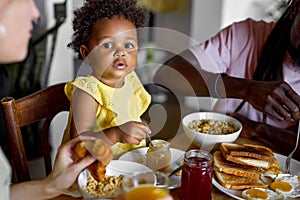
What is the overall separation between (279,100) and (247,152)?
215mm

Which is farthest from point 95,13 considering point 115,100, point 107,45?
point 115,100

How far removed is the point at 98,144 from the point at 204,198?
29 cm

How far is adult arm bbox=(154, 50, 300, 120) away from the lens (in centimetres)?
126

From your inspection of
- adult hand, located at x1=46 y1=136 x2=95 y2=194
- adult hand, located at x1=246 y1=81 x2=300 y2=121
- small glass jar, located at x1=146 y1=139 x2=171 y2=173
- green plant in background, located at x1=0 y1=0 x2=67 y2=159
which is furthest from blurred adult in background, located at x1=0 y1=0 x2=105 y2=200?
green plant in background, located at x1=0 y1=0 x2=67 y2=159

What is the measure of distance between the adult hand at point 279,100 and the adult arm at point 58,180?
0.62 m

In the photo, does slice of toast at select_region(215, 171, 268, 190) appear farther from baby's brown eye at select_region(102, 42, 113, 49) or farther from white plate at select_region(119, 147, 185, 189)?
baby's brown eye at select_region(102, 42, 113, 49)

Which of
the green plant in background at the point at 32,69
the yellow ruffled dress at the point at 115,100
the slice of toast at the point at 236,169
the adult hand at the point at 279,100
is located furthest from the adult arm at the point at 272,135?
the green plant in background at the point at 32,69

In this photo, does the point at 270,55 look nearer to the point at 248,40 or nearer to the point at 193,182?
the point at 248,40

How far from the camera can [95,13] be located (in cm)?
110

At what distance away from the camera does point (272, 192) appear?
1049 mm

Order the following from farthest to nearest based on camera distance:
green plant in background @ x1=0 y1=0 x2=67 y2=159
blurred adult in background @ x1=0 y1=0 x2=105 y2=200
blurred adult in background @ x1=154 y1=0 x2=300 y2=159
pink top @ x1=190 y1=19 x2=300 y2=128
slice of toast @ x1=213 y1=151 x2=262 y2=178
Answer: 1. green plant in background @ x1=0 y1=0 x2=67 y2=159
2. pink top @ x1=190 y1=19 x2=300 y2=128
3. blurred adult in background @ x1=154 y1=0 x2=300 y2=159
4. slice of toast @ x1=213 y1=151 x2=262 y2=178
5. blurred adult in background @ x1=0 y1=0 x2=105 y2=200

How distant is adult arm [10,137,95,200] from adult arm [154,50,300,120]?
0.63 metres

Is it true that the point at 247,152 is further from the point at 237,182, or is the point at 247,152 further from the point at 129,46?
the point at 129,46

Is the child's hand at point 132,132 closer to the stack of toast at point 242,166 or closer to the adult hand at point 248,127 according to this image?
the stack of toast at point 242,166
